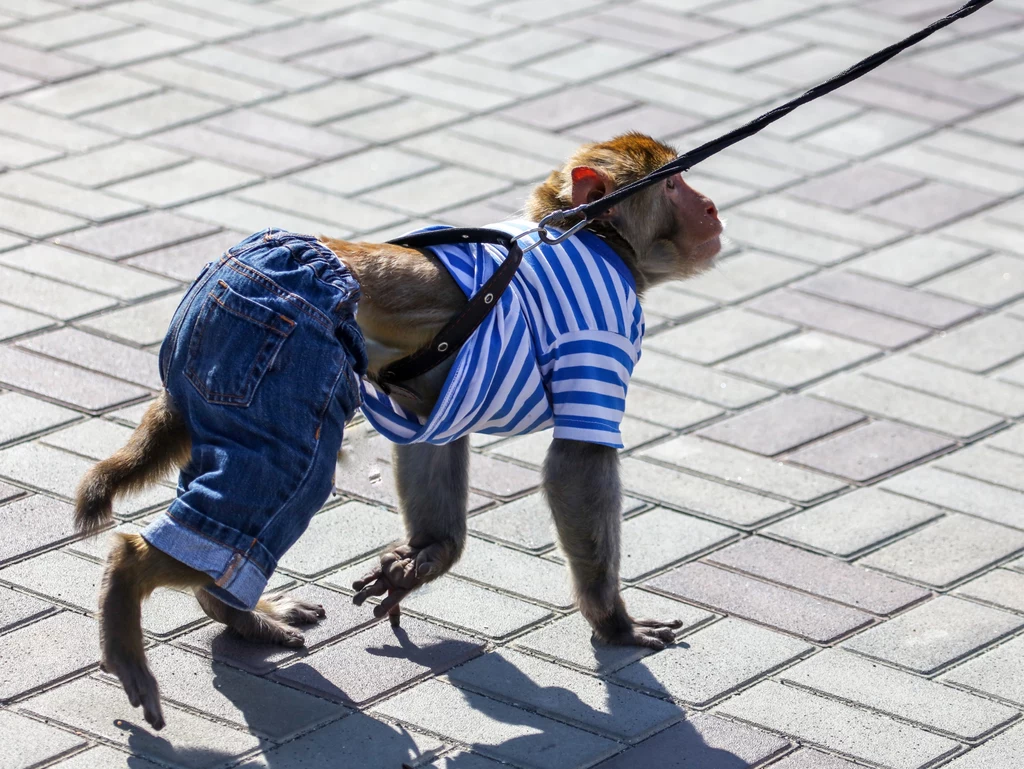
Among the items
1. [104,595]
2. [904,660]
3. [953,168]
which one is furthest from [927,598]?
[953,168]

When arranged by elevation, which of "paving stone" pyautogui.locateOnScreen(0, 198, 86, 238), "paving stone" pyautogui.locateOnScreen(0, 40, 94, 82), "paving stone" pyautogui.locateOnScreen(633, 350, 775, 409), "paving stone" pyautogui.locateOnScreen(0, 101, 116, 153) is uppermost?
"paving stone" pyautogui.locateOnScreen(0, 40, 94, 82)

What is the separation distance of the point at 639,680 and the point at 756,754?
0.38 meters

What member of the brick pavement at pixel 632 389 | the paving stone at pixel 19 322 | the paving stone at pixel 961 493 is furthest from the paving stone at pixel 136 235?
the paving stone at pixel 961 493

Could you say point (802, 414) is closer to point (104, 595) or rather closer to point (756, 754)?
point (756, 754)

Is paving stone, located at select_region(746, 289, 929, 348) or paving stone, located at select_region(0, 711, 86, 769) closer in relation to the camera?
paving stone, located at select_region(0, 711, 86, 769)

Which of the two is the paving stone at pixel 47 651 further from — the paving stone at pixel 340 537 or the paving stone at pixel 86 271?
the paving stone at pixel 86 271

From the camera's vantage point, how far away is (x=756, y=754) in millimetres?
3543

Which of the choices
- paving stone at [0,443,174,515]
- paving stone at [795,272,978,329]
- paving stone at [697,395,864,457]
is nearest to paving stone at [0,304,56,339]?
paving stone at [0,443,174,515]

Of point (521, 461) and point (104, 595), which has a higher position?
point (104, 595)

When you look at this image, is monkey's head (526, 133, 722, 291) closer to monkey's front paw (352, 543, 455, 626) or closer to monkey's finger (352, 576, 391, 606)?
monkey's front paw (352, 543, 455, 626)

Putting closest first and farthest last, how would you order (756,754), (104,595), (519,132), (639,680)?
(104,595), (756,754), (639,680), (519,132)

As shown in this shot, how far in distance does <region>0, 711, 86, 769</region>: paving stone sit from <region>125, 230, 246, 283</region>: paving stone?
2.44 m

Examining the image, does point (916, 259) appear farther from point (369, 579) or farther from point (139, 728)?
point (139, 728)

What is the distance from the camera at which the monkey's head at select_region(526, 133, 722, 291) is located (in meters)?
3.87
